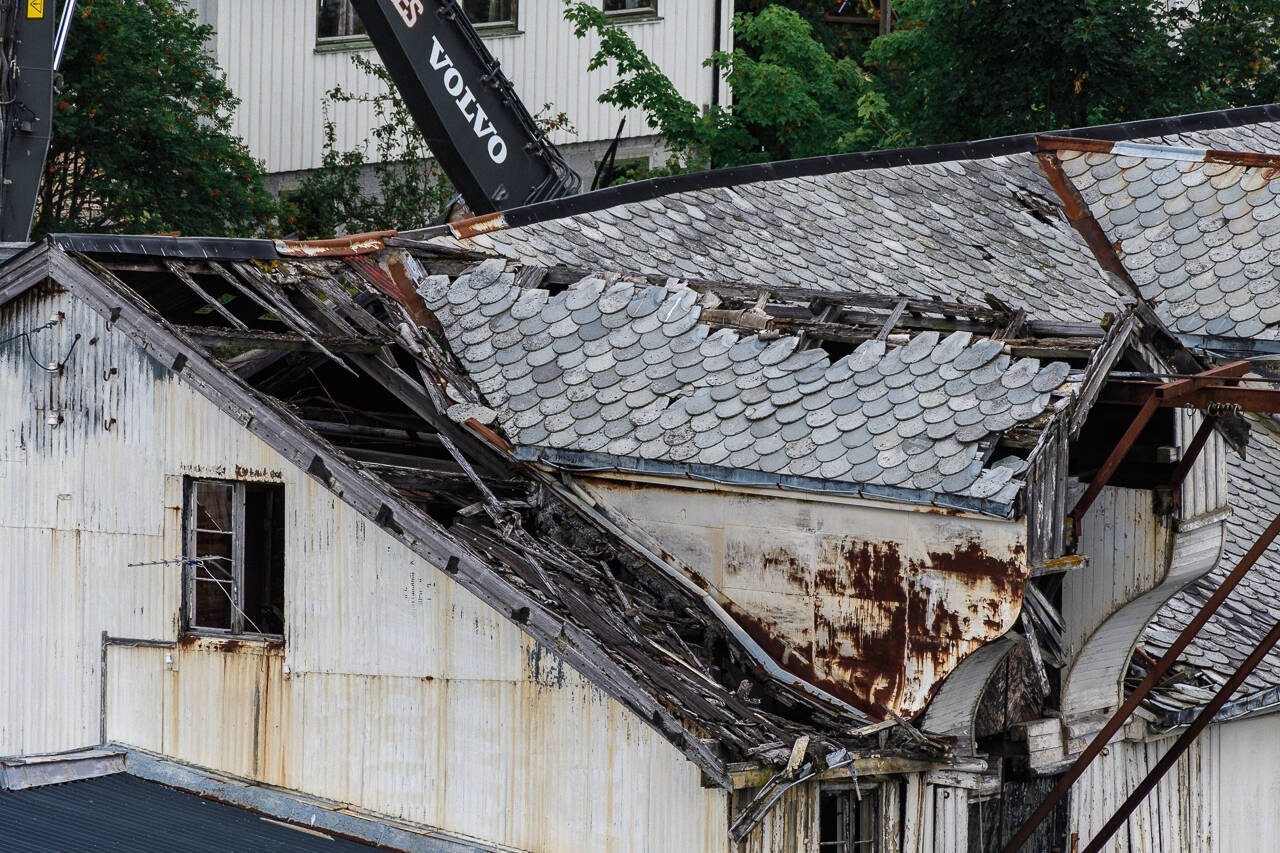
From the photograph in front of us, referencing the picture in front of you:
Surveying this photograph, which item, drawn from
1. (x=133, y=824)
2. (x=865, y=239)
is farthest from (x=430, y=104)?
(x=133, y=824)

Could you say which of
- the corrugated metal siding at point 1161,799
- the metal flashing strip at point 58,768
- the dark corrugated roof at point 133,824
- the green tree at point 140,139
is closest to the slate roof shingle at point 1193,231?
the corrugated metal siding at point 1161,799

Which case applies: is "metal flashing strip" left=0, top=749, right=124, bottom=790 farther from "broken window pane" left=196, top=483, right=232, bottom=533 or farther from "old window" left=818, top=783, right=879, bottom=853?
"old window" left=818, top=783, right=879, bottom=853

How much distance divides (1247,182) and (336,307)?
918cm

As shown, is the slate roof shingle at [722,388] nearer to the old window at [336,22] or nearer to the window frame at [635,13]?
the old window at [336,22]

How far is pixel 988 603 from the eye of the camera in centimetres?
1094

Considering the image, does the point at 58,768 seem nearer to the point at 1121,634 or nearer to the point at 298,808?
the point at 298,808

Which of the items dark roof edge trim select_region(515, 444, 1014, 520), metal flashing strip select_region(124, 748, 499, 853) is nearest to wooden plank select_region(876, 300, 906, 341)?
dark roof edge trim select_region(515, 444, 1014, 520)

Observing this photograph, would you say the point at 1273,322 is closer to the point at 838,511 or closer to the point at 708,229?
the point at 708,229

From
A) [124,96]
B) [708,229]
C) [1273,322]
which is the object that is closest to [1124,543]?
[1273,322]

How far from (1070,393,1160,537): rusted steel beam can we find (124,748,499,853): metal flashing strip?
14.4ft

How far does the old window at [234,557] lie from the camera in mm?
12562

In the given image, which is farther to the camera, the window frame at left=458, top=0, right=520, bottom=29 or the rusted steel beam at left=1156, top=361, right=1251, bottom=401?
the window frame at left=458, top=0, right=520, bottom=29

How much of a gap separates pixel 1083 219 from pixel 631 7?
15.2 m

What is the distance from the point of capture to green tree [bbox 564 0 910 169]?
2952 centimetres
